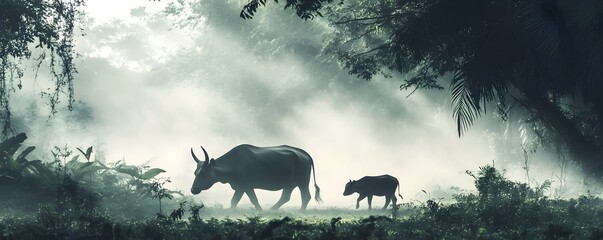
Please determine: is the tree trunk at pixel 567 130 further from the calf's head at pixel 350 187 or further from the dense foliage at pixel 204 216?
the calf's head at pixel 350 187

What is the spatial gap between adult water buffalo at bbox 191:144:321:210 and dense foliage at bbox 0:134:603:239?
44.0 inches

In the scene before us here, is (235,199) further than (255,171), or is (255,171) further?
(255,171)

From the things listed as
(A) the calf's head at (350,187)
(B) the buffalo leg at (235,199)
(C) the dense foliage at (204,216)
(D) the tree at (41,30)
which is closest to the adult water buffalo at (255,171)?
(B) the buffalo leg at (235,199)

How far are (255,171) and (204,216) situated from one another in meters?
2.68

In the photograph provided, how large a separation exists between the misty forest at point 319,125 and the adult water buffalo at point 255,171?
6cm

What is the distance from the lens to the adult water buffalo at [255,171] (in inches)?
895

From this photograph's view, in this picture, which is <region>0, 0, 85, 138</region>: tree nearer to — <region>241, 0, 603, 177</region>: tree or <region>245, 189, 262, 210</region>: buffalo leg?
<region>241, 0, 603, 177</region>: tree

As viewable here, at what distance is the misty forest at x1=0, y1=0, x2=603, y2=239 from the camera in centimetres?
1468

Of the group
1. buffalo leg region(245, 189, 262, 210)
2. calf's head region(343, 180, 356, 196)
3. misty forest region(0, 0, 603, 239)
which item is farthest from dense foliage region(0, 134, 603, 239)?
calf's head region(343, 180, 356, 196)

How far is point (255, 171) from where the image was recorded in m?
23.8

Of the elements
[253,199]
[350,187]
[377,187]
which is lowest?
[253,199]

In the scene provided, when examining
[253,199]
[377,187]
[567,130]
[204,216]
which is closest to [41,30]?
[204,216]

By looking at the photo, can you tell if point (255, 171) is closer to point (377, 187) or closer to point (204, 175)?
point (204, 175)

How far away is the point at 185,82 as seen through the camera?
6856cm
